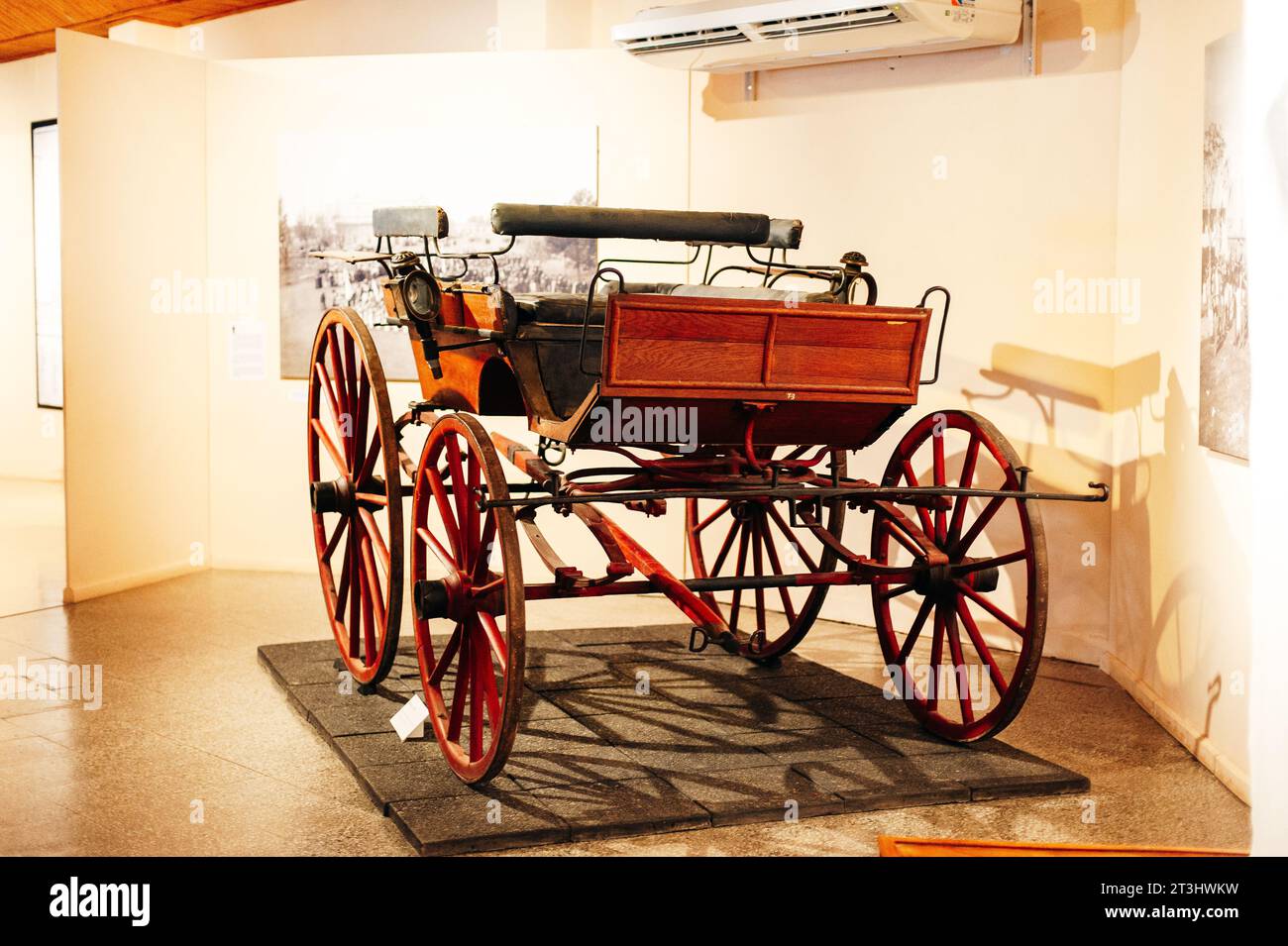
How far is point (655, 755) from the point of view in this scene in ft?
13.5

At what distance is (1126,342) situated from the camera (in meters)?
5.22

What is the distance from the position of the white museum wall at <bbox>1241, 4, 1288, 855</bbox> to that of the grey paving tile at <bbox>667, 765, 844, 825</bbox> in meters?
1.70

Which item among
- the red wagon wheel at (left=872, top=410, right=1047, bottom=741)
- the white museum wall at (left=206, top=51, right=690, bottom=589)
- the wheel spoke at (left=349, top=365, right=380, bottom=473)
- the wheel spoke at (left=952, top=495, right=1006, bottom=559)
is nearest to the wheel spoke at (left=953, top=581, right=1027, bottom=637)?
the red wagon wheel at (left=872, top=410, right=1047, bottom=741)

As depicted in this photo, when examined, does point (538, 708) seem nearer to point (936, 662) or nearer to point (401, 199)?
point (936, 662)

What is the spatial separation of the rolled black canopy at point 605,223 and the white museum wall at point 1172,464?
1.60 m

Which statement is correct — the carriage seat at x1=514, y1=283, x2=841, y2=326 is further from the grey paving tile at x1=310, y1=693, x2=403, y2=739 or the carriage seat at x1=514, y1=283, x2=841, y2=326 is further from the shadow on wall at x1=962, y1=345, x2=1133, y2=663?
the shadow on wall at x1=962, y1=345, x2=1133, y2=663

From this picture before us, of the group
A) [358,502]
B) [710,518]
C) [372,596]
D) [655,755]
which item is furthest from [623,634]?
[655,755]

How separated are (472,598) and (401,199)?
3.64 meters

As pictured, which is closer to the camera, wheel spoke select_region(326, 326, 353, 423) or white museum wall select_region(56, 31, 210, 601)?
wheel spoke select_region(326, 326, 353, 423)

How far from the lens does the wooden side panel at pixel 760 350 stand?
358cm

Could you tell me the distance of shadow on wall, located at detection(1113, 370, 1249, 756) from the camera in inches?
162

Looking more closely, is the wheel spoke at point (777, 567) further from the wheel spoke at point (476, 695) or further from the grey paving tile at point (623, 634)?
the wheel spoke at point (476, 695)
